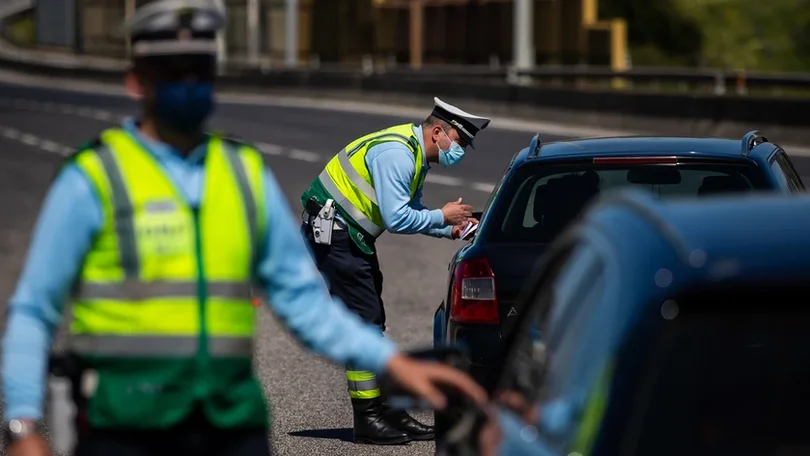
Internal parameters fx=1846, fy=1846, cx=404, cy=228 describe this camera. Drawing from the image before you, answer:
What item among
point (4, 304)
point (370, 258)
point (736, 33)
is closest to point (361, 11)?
point (736, 33)

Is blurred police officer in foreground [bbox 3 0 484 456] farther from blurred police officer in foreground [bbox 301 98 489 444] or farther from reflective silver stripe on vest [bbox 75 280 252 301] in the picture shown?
blurred police officer in foreground [bbox 301 98 489 444]

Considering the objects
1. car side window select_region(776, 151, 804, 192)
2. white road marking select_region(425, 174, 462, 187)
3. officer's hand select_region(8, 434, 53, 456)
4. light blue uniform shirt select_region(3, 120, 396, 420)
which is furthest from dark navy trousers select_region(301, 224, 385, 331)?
white road marking select_region(425, 174, 462, 187)

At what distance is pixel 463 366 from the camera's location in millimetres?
4062

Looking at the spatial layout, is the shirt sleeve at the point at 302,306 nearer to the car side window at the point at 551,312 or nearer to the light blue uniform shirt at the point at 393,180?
the car side window at the point at 551,312

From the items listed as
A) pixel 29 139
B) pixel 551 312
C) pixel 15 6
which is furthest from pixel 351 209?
pixel 15 6

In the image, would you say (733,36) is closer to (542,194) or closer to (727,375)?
(542,194)

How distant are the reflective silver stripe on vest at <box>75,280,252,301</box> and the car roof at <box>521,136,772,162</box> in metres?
4.39

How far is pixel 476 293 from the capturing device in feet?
26.0

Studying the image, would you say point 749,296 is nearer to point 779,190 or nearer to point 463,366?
point 463,366

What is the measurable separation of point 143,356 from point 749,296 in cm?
125

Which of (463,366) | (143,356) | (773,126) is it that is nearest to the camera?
(143,356)

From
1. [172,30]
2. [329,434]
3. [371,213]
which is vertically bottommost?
[329,434]

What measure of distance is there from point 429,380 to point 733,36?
228ft

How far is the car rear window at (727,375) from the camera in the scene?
337 centimetres
